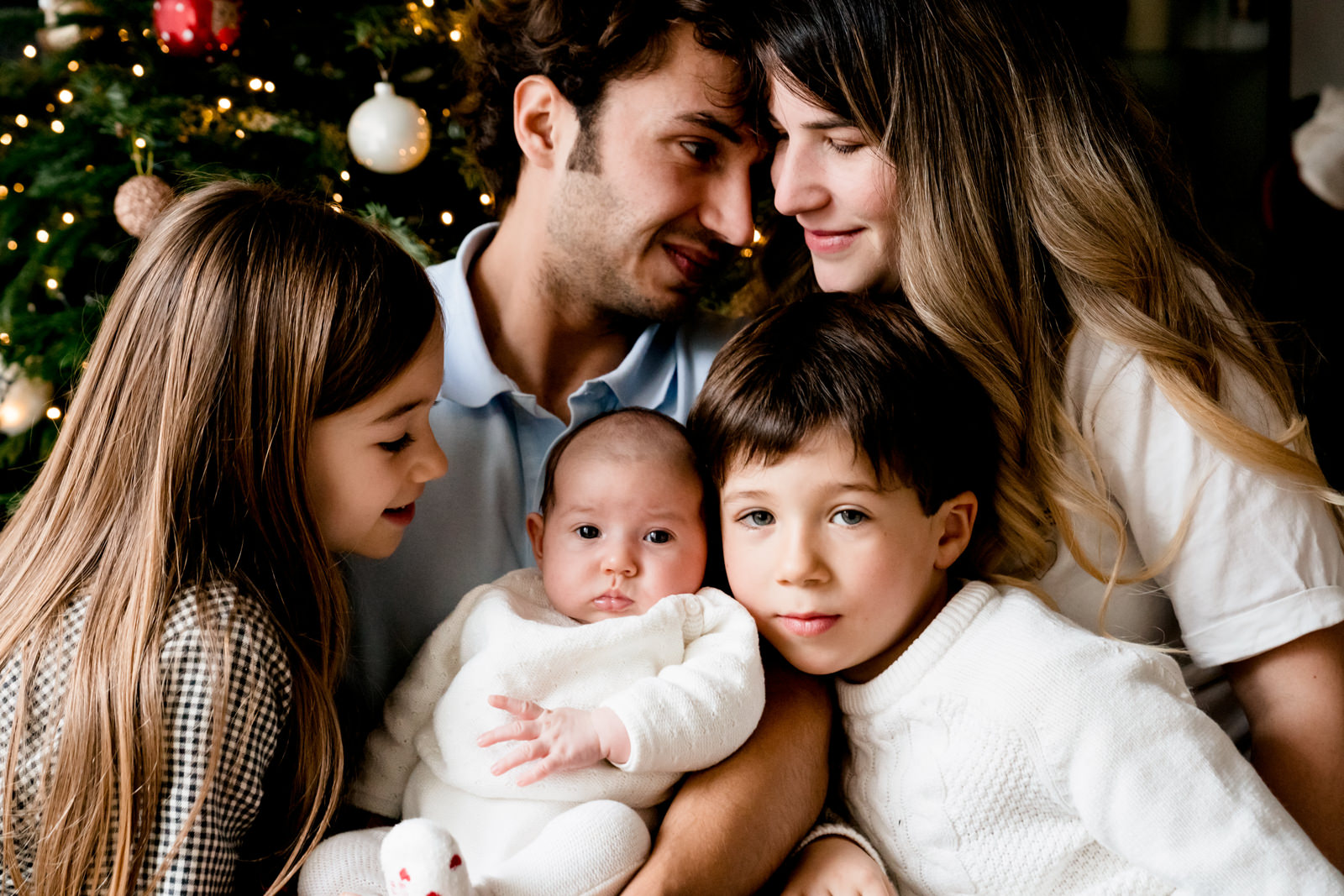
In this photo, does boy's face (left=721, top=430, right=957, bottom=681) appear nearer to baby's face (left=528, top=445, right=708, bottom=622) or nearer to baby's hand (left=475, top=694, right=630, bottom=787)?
baby's face (left=528, top=445, right=708, bottom=622)

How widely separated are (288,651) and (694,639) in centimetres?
54

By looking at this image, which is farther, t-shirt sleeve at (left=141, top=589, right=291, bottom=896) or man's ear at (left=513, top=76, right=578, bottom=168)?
man's ear at (left=513, top=76, right=578, bottom=168)

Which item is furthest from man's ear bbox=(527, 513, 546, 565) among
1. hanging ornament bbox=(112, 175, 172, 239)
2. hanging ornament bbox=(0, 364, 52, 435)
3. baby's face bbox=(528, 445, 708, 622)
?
hanging ornament bbox=(0, 364, 52, 435)

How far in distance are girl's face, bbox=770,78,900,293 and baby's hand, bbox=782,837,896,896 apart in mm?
845

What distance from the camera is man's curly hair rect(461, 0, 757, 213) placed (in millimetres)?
1852

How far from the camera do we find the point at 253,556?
1345mm

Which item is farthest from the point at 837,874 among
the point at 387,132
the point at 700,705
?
the point at 387,132

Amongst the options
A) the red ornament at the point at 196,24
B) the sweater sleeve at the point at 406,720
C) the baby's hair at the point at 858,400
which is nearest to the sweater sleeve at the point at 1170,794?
the baby's hair at the point at 858,400

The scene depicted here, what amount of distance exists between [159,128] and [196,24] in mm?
232

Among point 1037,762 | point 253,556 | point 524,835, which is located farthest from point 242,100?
point 1037,762

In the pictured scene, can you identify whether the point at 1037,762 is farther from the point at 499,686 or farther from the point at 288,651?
the point at 288,651

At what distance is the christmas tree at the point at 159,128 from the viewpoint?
7.41ft

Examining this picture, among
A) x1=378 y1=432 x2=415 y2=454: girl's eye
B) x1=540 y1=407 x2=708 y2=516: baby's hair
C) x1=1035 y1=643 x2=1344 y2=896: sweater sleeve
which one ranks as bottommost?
x1=1035 y1=643 x2=1344 y2=896: sweater sleeve

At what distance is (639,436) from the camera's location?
1.53m
